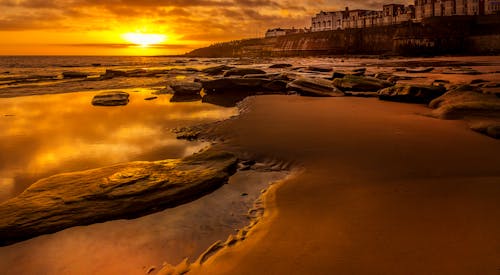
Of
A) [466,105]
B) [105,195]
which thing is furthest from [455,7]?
[105,195]

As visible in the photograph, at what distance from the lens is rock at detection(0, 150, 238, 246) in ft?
10.2

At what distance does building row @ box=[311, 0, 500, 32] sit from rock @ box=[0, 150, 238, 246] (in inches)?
2970

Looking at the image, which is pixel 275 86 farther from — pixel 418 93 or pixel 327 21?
pixel 327 21

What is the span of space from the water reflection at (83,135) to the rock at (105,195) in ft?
2.54

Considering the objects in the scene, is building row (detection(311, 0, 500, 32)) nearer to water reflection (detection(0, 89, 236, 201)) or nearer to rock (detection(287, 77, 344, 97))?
rock (detection(287, 77, 344, 97))

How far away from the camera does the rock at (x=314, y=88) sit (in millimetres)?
11359

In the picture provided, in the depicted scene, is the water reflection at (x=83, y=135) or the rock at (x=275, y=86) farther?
the rock at (x=275, y=86)

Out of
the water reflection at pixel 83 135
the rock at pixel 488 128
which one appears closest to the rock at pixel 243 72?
the water reflection at pixel 83 135

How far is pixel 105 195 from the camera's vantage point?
11.6 ft

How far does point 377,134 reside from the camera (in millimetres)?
5996

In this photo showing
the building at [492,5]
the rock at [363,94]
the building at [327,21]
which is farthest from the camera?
the building at [327,21]

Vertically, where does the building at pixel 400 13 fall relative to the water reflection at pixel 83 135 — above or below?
above

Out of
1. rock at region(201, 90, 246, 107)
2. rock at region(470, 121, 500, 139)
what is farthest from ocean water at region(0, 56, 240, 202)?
rock at region(470, 121, 500, 139)

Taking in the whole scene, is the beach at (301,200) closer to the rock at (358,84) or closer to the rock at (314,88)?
the rock at (314,88)
